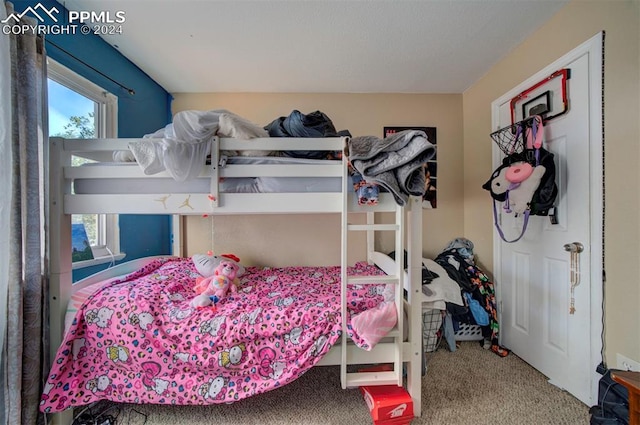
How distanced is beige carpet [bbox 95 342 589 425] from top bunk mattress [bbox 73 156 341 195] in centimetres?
132

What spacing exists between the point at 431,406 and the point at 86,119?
Answer: 3.17 meters

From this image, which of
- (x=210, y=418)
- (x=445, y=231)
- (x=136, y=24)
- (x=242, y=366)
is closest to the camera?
(x=242, y=366)

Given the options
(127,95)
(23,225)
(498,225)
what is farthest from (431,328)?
(127,95)

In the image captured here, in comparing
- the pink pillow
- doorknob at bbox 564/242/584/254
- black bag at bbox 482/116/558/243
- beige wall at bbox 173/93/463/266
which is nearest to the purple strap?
black bag at bbox 482/116/558/243

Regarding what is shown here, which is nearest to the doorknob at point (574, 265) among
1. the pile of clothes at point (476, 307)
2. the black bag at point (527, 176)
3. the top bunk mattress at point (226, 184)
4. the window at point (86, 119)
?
the black bag at point (527, 176)

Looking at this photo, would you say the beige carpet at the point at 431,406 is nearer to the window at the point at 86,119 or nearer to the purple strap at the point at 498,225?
the purple strap at the point at 498,225

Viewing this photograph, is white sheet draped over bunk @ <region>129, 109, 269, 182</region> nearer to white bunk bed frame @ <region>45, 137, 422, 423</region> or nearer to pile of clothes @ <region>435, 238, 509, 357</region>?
white bunk bed frame @ <region>45, 137, 422, 423</region>

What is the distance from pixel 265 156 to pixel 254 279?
1.11 m

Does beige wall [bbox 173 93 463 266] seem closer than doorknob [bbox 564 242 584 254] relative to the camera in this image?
No

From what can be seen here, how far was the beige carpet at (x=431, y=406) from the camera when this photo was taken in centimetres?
135

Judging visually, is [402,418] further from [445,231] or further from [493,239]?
[445,231]

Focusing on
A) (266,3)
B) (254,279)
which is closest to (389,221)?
(254,279)

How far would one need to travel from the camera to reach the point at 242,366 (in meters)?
1.23

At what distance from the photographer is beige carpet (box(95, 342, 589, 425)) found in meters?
1.35
